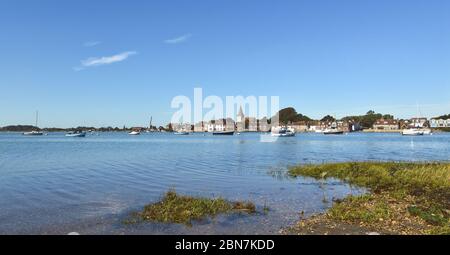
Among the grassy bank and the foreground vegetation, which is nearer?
the grassy bank


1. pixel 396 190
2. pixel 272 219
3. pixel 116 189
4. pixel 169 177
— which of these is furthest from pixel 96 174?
pixel 396 190

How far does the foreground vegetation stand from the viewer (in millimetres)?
19578

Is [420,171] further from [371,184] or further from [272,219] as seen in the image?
[272,219]

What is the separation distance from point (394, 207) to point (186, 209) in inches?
460

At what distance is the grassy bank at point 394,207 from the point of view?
16830mm

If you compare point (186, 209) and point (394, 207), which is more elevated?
point (394, 207)

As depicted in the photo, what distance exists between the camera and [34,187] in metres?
32.2

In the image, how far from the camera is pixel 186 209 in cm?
2116

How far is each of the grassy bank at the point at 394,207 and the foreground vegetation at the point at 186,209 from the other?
4876 millimetres

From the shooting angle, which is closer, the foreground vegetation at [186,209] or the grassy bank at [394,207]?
the grassy bank at [394,207]

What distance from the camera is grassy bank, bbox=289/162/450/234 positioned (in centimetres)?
1683

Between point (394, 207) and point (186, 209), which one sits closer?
point (394, 207)

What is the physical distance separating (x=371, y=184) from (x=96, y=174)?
29645mm

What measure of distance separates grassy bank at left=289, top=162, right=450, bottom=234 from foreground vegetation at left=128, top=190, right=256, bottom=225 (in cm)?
488
